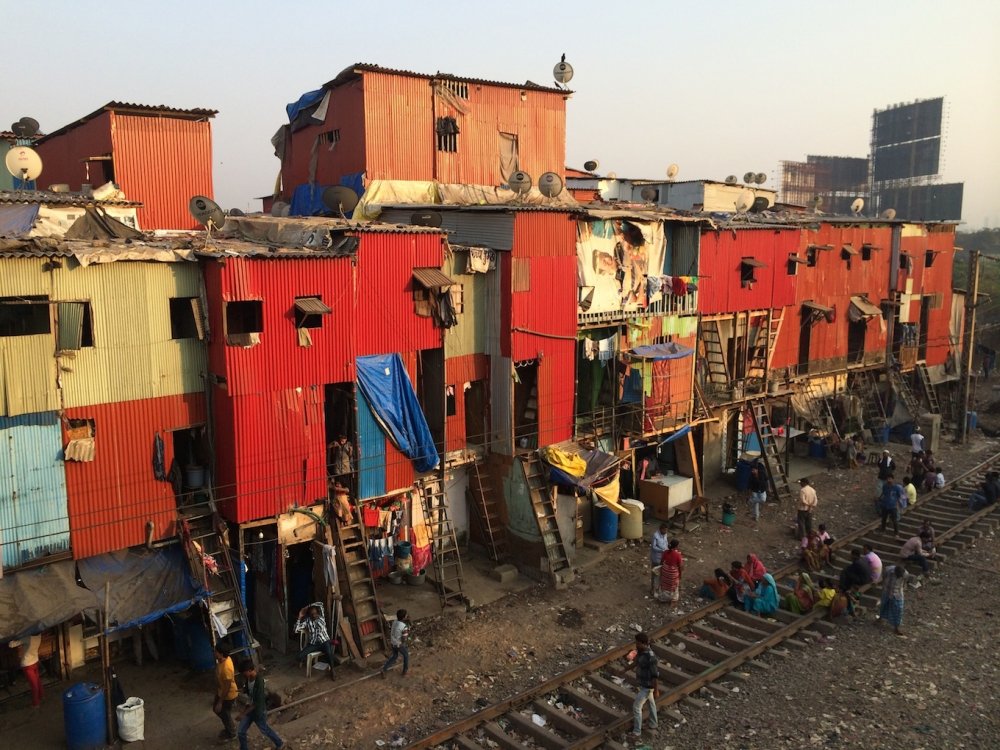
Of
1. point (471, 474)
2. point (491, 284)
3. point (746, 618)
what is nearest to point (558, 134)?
point (491, 284)

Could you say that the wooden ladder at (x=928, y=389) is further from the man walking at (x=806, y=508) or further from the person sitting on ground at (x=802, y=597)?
the person sitting on ground at (x=802, y=597)

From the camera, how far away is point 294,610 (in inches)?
689

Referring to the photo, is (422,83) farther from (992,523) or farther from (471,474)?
(992,523)

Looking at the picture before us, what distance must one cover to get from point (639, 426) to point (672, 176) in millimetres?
20095

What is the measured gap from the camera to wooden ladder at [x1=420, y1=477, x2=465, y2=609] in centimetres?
1873

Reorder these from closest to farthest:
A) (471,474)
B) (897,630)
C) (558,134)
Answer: (897,630) → (471,474) → (558,134)

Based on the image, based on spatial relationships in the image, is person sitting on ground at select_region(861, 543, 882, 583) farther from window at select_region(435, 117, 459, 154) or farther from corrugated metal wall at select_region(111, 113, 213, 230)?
corrugated metal wall at select_region(111, 113, 213, 230)

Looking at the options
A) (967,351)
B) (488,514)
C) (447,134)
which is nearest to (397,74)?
(447,134)

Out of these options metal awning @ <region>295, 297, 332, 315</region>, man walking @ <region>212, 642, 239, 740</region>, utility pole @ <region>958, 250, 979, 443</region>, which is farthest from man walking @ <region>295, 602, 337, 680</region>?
utility pole @ <region>958, 250, 979, 443</region>

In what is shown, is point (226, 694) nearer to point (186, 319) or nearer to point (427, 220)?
point (186, 319)

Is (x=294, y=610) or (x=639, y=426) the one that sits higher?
(x=639, y=426)

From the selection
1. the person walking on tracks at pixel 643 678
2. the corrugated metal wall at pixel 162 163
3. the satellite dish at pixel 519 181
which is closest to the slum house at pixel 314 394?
the corrugated metal wall at pixel 162 163

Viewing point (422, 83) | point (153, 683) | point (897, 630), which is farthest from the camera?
point (422, 83)

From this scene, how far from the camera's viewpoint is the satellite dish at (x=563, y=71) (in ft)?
94.3
